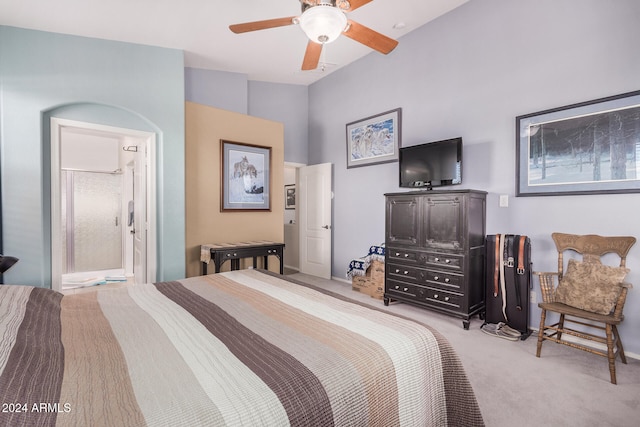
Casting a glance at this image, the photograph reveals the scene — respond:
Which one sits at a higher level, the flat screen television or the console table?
the flat screen television

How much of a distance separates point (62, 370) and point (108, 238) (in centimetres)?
606

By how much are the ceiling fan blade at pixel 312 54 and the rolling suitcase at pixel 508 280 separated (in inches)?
94.6

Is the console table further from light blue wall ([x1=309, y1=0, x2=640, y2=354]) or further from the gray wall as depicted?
the gray wall

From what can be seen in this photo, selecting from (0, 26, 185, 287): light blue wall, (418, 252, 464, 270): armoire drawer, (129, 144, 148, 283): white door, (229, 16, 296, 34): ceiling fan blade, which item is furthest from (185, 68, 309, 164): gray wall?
(418, 252, 464, 270): armoire drawer

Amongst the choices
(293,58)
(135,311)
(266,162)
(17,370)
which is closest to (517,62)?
(293,58)

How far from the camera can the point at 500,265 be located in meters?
3.07

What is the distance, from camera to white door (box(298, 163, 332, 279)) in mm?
5441

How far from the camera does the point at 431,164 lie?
371 cm

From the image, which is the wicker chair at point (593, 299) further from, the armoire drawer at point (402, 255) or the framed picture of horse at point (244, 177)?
the framed picture of horse at point (244, 177)

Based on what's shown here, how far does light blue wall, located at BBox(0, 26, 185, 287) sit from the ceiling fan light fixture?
256cm

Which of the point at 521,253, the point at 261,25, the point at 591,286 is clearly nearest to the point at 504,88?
the point at 521,253

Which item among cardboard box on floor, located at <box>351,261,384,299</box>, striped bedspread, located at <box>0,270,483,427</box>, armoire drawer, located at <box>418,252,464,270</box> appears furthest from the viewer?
cardboard box on floor, located at <box>351,261,384,299</box>

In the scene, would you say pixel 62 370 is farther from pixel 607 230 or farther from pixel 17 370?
pixel 607 230

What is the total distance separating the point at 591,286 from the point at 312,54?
9.38 ft
